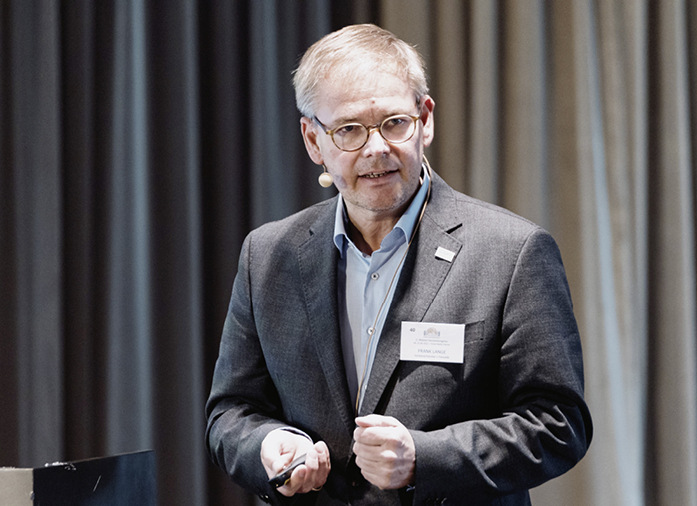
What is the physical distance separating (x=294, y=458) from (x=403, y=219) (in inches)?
21.2

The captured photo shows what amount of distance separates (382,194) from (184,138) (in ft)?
4.62

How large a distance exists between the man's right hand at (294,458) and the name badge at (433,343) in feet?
0.80

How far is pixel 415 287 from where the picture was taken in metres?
1.66

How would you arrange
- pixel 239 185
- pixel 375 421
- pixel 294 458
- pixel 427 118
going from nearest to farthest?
pixel 375 421 → pixel 294 458 → pixel 427 118 → pixel 239 185

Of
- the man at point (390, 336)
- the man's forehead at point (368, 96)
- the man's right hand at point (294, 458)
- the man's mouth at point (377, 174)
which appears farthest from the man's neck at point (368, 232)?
the man's right hand at point (294, 458)

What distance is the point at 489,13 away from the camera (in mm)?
2867

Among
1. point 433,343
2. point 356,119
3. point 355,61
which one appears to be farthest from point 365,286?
point 355,61

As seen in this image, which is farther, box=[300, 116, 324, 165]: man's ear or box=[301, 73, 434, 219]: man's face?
box=[300, 116, 324, 165]: man's ear

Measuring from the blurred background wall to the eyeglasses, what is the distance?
1214 mm

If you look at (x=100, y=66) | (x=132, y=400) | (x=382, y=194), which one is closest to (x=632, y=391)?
(x=382, y=194)

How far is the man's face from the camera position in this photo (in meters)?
1.66

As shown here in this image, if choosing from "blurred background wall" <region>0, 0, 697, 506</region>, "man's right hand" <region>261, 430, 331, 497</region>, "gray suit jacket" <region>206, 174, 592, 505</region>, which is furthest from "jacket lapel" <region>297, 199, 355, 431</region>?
"blurred background wall" <region>0, 0, 697, 506</region>

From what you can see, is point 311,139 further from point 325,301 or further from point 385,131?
point 325,301

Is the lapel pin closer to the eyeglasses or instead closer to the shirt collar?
the shirt collar
